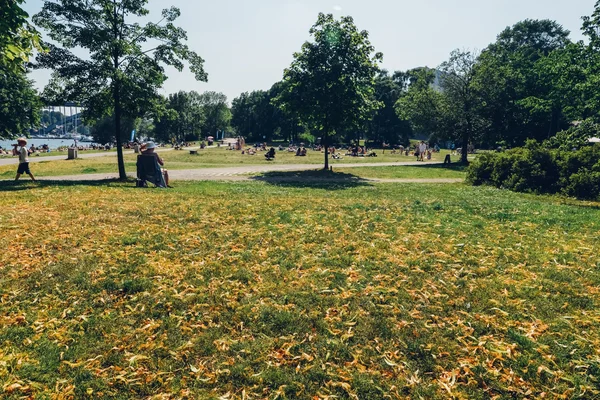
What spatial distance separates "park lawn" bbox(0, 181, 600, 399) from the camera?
12.7 feet

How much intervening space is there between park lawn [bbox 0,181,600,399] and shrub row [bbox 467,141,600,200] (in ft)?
25.8

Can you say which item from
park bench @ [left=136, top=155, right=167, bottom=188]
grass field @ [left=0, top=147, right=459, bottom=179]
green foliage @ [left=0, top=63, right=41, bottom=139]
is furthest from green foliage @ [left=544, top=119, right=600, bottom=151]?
green foliage @ [left=0, top=63, right=41, bottom=139]

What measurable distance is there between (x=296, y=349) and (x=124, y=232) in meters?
5.51

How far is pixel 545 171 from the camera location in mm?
17125

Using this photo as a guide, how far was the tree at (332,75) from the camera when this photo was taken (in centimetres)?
2527

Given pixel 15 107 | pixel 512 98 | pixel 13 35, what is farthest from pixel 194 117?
pixel 13 35

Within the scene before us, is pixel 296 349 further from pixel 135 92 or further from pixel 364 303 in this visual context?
pixel 135 92

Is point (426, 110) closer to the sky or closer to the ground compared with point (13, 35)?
closer to the sky

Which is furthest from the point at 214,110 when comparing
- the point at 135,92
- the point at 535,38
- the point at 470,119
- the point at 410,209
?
the point at 410,209

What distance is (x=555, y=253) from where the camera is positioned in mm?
7262

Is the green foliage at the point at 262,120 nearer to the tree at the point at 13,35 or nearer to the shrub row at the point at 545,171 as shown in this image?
the shrub row at the point at 545,171

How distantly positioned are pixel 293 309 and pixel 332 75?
22.8 meters

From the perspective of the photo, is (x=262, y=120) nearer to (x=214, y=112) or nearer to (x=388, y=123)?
(x=214, y=112)

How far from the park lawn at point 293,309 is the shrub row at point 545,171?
25.8ft
